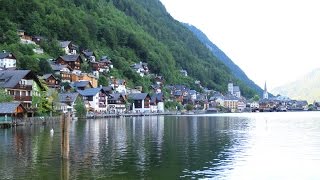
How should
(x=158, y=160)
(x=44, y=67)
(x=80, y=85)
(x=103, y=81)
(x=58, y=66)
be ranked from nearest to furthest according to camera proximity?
(x=158, y=160), (x=44, y=67), (x=80, y=85), (x=58, y=66), (x=103, y=81)

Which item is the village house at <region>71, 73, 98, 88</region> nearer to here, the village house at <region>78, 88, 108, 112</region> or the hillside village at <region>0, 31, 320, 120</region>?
the hillside village at <region>0, 31, 320, 120</region>

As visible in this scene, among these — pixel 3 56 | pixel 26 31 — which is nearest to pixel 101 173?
pixel 3 56

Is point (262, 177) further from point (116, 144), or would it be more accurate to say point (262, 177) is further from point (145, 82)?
point (145, 82)

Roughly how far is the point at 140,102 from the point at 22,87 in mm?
82137

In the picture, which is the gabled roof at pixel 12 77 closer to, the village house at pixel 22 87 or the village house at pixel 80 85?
the village house at pixel 22 87

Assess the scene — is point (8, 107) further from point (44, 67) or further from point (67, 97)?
point (44, 67)

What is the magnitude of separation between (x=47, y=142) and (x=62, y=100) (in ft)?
206

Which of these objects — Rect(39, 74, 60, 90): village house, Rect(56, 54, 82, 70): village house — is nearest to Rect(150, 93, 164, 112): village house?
Rect(56, 54, 82, 70): village house

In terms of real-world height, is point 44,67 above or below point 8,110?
above

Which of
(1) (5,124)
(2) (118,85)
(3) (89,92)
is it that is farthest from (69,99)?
(2) (118,85)

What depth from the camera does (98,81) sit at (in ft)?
511

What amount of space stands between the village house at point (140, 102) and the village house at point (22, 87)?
7730 centimetres

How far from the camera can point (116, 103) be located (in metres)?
142

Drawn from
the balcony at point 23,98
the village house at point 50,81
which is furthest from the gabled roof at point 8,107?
the village house at point 50,81
